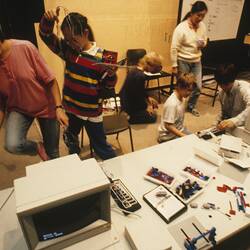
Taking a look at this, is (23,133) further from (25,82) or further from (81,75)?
(81,75)

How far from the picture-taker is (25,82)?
4.67ft

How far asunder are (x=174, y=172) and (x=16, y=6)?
254 cm

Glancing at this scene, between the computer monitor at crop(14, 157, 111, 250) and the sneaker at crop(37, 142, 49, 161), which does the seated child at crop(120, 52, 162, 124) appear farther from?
the computer monitor at crop(14, 157, 111, 250)

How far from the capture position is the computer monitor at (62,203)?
0.75 meters

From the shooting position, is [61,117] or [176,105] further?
[176,105]

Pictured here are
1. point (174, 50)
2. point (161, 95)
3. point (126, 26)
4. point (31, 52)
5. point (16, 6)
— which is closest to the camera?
point (31, 52)

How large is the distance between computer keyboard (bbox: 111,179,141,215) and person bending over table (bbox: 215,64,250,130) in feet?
3.14

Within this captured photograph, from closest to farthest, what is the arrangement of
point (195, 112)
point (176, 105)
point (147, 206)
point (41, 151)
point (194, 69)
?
point (147, 206)
point (41, 151)
point (176, 105)
point (194, 69)
point (195, 112)

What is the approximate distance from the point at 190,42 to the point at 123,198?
8.36ft

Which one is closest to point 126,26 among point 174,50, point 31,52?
point 174,50

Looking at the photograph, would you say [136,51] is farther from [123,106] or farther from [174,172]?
[174,172]

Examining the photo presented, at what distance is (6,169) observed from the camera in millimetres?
2297

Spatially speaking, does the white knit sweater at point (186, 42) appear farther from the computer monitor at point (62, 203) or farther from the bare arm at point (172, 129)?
the computer monitor at point (62, 203)

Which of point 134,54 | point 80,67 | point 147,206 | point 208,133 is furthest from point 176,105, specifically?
point 134,54
